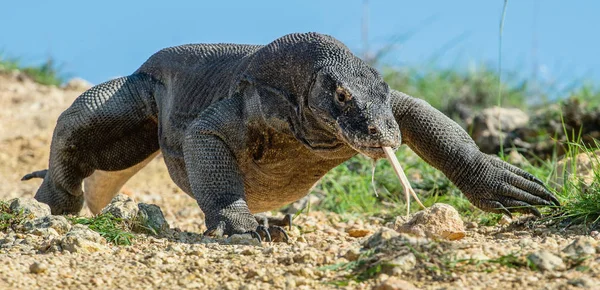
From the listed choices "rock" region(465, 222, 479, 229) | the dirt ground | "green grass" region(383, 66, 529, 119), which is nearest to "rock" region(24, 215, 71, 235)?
the dirt ground

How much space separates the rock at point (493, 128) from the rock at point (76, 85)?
7732 mm

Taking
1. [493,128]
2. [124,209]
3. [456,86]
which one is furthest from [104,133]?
[456,86]

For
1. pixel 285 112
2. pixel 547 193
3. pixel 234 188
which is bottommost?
pixel 547 193

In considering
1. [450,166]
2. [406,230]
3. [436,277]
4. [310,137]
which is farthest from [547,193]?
[436,277]

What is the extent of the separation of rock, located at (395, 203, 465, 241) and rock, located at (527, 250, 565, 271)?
1.54 m

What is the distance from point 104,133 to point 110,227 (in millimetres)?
2042

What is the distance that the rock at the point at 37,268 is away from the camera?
4.10 meters

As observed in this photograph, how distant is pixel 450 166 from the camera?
615 centimetres

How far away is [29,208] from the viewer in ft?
18.6

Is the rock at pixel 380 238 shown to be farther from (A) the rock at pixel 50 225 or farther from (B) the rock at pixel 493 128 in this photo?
(B) the rock at pixel 493 128

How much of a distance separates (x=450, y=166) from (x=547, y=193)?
636 mm

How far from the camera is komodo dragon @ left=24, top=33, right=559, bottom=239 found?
533cm

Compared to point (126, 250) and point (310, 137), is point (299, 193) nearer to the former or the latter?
point (310, 137)

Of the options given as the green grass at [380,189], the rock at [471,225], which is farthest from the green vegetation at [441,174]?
the rock at [471,225]
